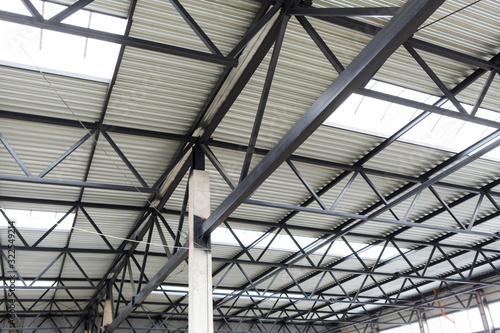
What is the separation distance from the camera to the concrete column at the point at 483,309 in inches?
1064

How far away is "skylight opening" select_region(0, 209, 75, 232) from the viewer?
15.7 m

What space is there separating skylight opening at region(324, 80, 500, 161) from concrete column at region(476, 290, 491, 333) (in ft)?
60.7

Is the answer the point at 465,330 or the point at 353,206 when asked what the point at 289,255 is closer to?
the point at 353,206

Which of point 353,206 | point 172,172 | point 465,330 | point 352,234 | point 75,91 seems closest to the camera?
point 75,91

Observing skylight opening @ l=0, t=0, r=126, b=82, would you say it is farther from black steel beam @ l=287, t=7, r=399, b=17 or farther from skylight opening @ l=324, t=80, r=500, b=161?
skylight opening @ l=324, t=80, r=500, b=161

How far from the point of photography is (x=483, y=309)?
27469 mm

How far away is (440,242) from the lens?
21078mm

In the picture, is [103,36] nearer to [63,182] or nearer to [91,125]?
[91,125]

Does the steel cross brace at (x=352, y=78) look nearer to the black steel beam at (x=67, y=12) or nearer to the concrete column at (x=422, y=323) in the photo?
the black steel beam at (x=67, y=12)

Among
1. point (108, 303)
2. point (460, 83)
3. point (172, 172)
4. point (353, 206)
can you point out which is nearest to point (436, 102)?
point (460, 83)

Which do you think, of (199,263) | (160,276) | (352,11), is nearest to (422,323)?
(160,276)

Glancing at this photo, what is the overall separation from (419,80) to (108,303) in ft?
64.8

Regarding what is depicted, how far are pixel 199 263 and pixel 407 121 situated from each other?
22.3 feet

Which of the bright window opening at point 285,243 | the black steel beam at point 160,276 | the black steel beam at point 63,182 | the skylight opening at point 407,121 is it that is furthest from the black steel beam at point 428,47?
the bright window opening at point 285,243
